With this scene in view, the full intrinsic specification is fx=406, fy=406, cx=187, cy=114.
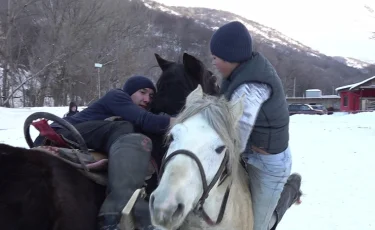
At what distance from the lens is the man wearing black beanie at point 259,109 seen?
262 centimetres

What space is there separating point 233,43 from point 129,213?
50.2 inches

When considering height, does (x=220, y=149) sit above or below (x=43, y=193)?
above

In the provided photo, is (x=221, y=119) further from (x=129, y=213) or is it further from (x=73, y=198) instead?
(x=73, y=198)

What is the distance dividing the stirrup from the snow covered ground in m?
4.93

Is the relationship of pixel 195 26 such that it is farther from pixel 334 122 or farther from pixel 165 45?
pixel 334 122

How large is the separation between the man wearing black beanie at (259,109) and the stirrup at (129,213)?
721 mm

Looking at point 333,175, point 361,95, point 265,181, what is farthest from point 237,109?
point 361,95

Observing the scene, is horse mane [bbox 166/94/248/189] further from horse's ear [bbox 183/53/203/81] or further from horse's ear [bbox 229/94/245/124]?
horse's ear [bbox 183/53/203/81]

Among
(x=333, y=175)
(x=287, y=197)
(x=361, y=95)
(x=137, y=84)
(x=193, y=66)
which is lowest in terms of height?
(x=361, y=95)

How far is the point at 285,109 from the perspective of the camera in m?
2.83

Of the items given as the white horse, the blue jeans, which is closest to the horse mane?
the white horse

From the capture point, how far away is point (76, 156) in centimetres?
266

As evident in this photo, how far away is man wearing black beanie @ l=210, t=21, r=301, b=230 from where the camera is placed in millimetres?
2621

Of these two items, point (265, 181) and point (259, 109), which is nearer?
point (259, 109)
